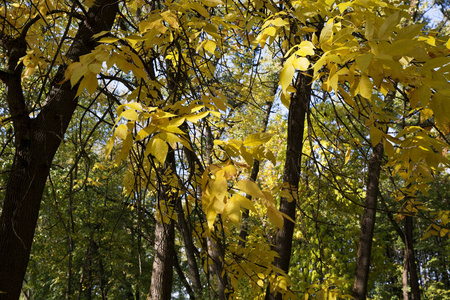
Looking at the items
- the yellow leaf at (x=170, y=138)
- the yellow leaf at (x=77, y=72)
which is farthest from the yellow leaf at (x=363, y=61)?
the yellow leaf at (x=77, y=72)

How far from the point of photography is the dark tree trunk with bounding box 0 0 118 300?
1976mm

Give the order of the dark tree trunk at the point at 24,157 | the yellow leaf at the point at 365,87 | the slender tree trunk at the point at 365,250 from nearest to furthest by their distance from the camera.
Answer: the yellow leaf at the point at 365,87
the dark tree trunk at the point at 24,157
the slender tree trunk at the point at 365,250

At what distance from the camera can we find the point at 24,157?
208 centimetres

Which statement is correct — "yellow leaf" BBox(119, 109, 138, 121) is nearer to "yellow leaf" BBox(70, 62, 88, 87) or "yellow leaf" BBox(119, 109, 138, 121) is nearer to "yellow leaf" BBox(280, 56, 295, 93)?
"yellow leaf" BBox(70, 62, 88, 87)

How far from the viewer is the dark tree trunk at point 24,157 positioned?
1.98 meters

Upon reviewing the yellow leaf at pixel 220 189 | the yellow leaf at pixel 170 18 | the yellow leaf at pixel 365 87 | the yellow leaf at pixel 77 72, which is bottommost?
the yellow leaf at pixel 220 189

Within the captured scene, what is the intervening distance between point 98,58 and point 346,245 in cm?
846

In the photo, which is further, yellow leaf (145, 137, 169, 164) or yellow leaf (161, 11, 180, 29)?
yellow leaf (161, 11, 180, 29)

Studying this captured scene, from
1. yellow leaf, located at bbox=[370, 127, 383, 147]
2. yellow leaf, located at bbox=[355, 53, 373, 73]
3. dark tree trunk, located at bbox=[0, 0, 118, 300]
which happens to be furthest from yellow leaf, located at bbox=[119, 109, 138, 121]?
dark tree trunk, located at bbox=[0, 0, 118, 300]

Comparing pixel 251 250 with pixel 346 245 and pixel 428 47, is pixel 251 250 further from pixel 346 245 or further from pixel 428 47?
pixel 346 245

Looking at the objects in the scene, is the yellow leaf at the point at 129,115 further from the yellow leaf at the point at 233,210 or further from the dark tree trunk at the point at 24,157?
the dark tree trunk at the point at 24,157

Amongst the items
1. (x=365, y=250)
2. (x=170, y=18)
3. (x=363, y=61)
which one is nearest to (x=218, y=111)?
(x=170, y=18)

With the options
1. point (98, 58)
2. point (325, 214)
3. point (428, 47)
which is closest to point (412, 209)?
point (428, 47)

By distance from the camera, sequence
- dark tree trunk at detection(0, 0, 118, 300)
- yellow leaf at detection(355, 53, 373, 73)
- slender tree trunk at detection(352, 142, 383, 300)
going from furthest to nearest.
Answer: slender tree trunk at detection(352, 142, 383, 300) → dark tree trunk at detection(0, 0, 118, 300) → yellow leaf at detection(355, 53, 373, 73)
